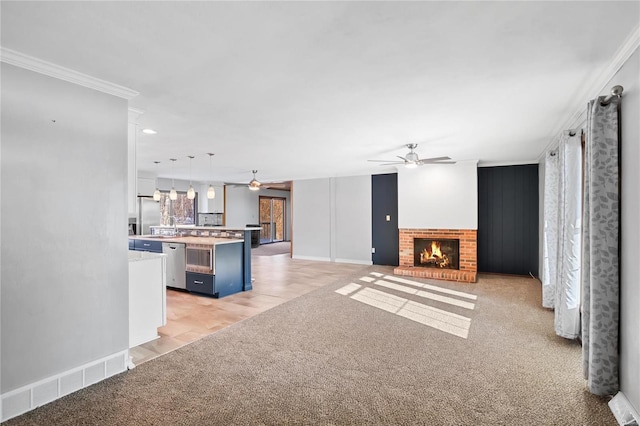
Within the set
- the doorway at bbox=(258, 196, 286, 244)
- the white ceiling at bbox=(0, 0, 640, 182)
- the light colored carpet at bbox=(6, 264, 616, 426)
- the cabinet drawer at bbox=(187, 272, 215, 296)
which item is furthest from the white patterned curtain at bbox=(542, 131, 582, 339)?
the doorway at bbox=(258, 196, 286, 244)

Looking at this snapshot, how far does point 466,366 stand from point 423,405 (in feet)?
2.56

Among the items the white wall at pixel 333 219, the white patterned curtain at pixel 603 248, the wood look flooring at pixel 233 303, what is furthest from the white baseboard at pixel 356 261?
the white patterned curtain at pixel 603 248

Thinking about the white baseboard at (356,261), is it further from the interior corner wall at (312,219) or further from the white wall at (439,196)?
the white wall at (439,196)

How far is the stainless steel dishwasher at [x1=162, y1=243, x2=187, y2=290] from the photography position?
530 cm

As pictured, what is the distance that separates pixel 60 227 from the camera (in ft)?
7.73

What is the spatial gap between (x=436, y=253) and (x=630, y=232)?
499 cm

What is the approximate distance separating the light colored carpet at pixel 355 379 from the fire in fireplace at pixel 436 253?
272 cm

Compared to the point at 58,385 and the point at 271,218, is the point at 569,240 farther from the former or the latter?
the point at 271,218

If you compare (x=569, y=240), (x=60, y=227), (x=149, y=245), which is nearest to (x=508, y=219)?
(x=569, y=240)

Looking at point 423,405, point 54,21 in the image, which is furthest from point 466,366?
point 54,21

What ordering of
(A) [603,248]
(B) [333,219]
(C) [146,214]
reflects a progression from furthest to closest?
(B) [333,219], (C) [146,214], (A) [603,248]

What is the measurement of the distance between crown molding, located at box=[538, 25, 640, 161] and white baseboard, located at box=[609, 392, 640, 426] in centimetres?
221

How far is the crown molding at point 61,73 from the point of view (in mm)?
2086

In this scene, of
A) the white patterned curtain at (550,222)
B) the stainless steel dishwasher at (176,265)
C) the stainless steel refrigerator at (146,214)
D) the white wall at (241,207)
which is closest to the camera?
the white patterned curtain at (550,222)
